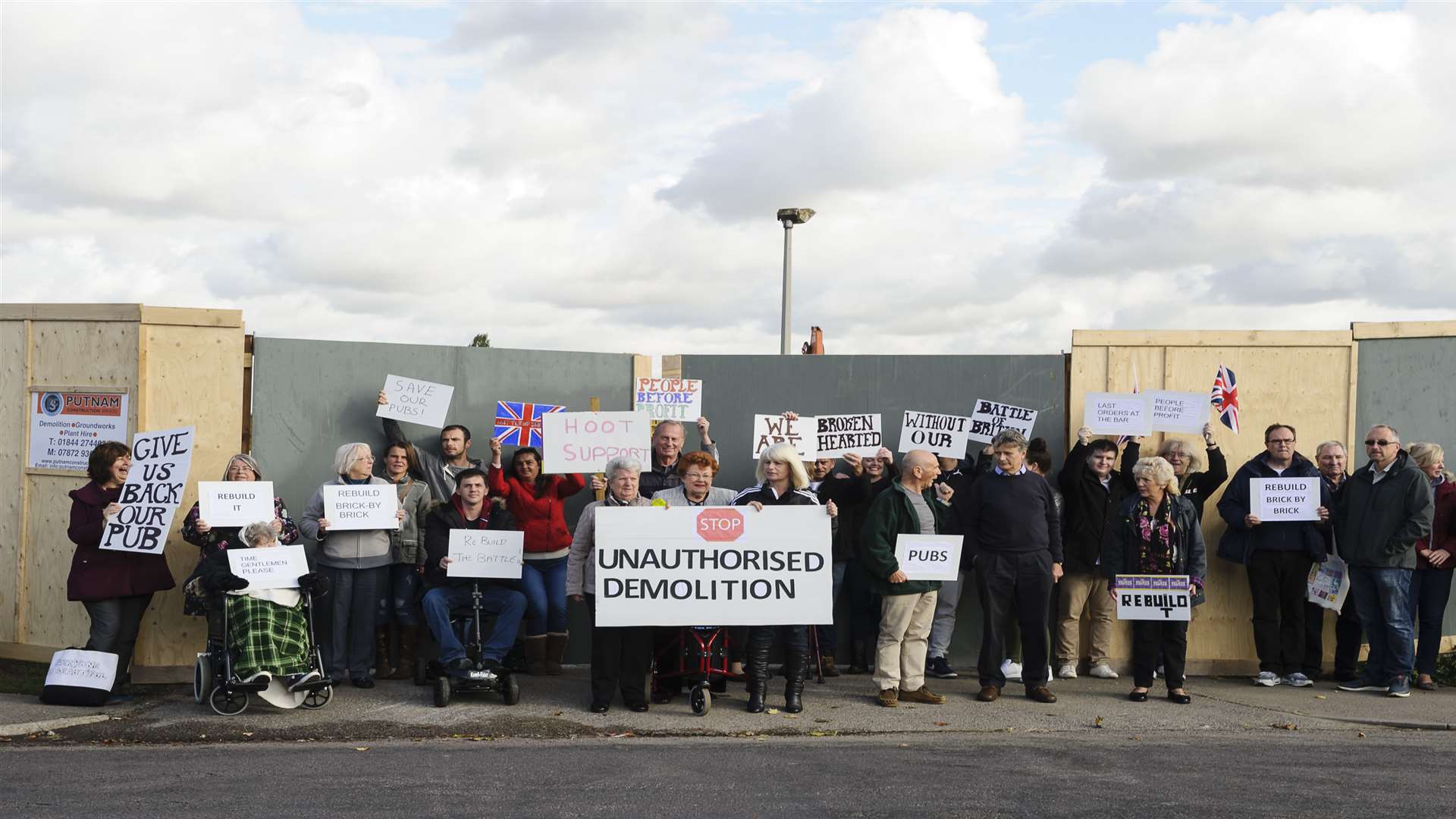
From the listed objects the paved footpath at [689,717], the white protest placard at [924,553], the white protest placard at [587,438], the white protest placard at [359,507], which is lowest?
the paved footpath at [689,717]

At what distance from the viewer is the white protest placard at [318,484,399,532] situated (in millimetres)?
9641

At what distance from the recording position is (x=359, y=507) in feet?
31.8

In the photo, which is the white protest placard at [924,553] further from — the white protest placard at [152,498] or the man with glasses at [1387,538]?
the white protest placard at [152,498]

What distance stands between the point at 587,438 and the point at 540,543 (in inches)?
35.4

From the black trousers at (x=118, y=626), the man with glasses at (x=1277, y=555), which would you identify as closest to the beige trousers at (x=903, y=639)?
the man with glasses at (x=1277, y=555)

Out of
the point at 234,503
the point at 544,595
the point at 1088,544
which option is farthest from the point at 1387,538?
the point at 234,503

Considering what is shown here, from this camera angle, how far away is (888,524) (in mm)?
9281

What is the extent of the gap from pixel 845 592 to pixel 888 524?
174 centimetres

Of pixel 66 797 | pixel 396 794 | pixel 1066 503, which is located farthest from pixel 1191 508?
pixel 66 797

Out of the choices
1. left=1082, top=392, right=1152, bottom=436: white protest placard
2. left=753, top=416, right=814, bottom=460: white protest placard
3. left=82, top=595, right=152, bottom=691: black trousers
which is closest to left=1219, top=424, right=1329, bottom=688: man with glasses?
left=1082, top=392, right=1152, bottom=436: white protest placard

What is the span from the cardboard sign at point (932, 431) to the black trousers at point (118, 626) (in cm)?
610

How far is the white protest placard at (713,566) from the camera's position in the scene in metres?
8.91

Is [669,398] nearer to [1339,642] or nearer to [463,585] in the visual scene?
[463,585]

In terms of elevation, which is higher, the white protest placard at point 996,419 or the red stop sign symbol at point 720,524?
the white protest placard at point 996,419
